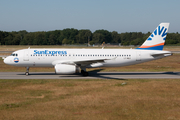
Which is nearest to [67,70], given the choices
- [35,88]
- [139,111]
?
[35,88]

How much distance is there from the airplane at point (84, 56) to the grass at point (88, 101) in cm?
658

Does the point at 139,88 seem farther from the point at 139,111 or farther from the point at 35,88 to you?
the point at 35,88

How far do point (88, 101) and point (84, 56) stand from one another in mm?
15116

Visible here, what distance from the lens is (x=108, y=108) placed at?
15312 mm

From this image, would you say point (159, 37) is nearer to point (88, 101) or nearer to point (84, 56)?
point (84, 56)

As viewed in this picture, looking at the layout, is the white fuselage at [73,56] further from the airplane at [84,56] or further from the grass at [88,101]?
the grass at [88,101]

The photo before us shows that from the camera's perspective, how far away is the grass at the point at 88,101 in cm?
1394

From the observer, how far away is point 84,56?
31.7 meters

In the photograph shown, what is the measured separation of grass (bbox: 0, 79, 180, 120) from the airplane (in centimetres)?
658

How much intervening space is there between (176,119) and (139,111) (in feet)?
8.31

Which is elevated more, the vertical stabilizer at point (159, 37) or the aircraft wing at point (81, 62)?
the vertical stabilizer at point (159, 37)

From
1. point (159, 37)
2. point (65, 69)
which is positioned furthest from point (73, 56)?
point (159, 37)

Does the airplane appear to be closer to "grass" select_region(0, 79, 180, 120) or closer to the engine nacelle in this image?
the engine nacelle

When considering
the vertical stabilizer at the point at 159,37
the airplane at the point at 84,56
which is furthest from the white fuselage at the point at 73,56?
the vertical stabilizer at the point at 159,37
